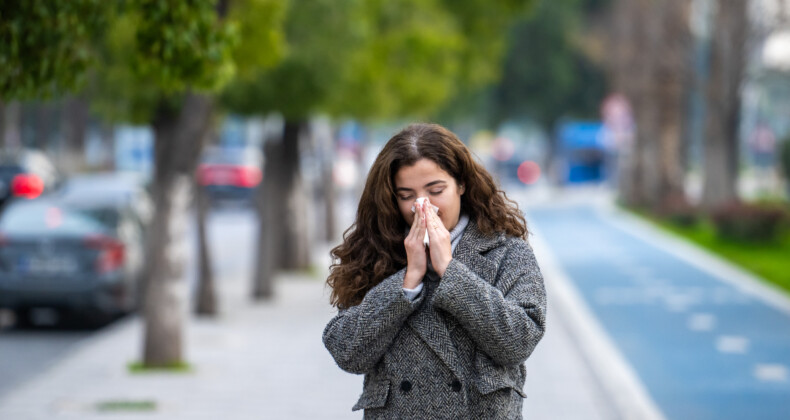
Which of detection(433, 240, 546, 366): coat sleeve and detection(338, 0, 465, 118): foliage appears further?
detection(338, 0, 465, 118): foliage

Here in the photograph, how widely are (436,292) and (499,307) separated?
0.17 meters

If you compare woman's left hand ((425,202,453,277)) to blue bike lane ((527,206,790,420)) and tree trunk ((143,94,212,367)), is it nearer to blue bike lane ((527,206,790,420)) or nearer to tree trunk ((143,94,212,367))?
blue bike lane ((527,206,790,420))

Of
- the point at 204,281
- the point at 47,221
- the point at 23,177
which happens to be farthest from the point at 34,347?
the point at 23,177

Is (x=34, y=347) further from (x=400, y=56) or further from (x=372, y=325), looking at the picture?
(x=372, y=325)

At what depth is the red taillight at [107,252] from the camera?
12703 mm

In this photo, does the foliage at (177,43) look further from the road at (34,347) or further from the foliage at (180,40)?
the road at (34,347)

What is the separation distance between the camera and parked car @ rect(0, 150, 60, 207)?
26.2 metres

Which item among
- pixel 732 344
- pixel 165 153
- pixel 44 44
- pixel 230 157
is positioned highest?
pixel 44 44

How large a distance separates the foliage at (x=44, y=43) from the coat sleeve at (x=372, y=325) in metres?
3.13

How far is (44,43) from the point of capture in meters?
6.08

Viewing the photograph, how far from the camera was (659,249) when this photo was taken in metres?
23.5

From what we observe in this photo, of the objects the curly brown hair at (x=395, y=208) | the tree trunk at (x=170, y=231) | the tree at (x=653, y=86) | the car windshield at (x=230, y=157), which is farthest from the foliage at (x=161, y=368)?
the car windshield at (x=230, y=157)

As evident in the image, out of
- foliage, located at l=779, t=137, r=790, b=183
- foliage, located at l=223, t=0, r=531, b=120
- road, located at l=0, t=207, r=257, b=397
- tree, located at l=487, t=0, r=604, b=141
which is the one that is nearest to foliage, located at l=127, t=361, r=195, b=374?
road, located at l=0, t=207, r=257, b=397

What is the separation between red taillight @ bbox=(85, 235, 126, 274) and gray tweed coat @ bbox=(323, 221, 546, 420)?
982 cm
